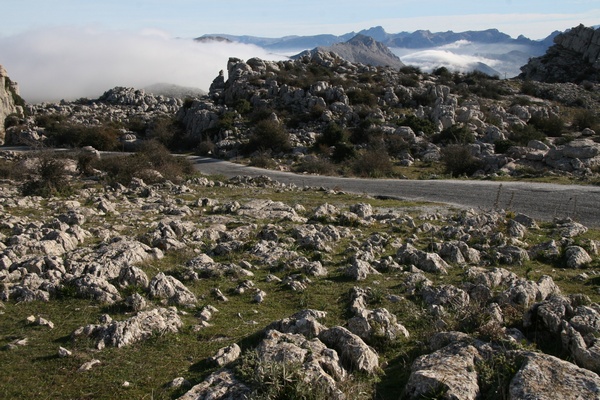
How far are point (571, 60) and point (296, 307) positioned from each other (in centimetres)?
8390

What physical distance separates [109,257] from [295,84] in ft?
147

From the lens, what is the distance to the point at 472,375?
4.86m

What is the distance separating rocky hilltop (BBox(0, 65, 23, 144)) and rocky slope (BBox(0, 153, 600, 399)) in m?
48.5

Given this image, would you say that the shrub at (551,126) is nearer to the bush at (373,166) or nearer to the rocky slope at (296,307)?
the bush at (373,166)

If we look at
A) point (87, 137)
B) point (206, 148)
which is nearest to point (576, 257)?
point (206, 148)

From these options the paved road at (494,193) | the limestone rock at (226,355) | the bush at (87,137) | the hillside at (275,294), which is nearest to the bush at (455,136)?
the hillside at (275,294)

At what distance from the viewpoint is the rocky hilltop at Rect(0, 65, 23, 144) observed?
55.7 m

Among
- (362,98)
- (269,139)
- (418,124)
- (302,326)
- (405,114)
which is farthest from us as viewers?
(362,98)

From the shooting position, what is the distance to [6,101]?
57.8 meters

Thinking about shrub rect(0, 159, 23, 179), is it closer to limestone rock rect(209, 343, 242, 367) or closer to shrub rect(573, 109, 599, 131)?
limestone rock rect(209, 343, 242, 367)

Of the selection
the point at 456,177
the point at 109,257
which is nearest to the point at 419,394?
the point at 109,257

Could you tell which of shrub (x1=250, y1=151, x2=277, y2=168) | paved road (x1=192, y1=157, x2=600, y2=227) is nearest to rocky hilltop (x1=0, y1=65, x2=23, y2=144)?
shrub (x1=250, y1=151, x2=277, y2=168)

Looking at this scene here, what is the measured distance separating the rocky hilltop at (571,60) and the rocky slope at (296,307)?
69.0 m

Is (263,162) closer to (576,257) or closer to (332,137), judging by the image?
(332,137)
